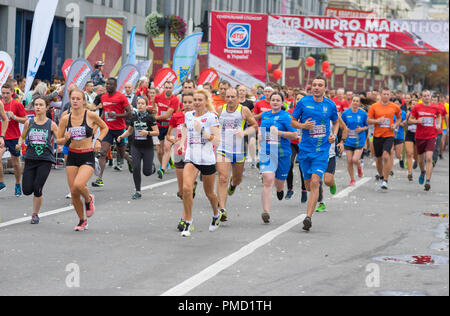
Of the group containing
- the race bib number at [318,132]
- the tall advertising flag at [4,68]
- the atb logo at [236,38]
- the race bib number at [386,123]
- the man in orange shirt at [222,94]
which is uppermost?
the atb logo at [236,38]

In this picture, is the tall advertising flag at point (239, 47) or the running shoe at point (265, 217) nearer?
the running shoe at point (265, 217)

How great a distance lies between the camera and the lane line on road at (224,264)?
7359 millimetres

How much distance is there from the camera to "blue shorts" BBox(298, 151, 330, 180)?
11656mm

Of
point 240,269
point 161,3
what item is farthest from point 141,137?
point 161,3

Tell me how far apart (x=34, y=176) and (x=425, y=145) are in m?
9.26

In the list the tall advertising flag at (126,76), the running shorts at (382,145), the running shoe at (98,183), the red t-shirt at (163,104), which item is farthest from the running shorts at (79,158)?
the tall advertising flag at (126,76)

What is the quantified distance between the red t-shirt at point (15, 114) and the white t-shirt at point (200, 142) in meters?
4.81

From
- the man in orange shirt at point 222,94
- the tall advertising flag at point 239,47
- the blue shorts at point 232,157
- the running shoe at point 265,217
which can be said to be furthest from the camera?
the tall advertising flag at point 239,47

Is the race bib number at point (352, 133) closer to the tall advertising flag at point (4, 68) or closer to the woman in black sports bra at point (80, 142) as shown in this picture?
the tall advertising flag at point (4, 68)

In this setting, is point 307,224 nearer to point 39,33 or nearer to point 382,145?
point 382,145

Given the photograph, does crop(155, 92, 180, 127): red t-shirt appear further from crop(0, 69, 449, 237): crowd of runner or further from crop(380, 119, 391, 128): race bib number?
crop(380, 119, 391, 128): race bib number

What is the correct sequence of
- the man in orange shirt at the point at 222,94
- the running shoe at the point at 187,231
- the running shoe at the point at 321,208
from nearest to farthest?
the running shoe at the point at 187,231 < the running shoe at the point at 321,208 < the man in orange shirt at the point at 222,94

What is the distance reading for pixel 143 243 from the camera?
9867 mm
